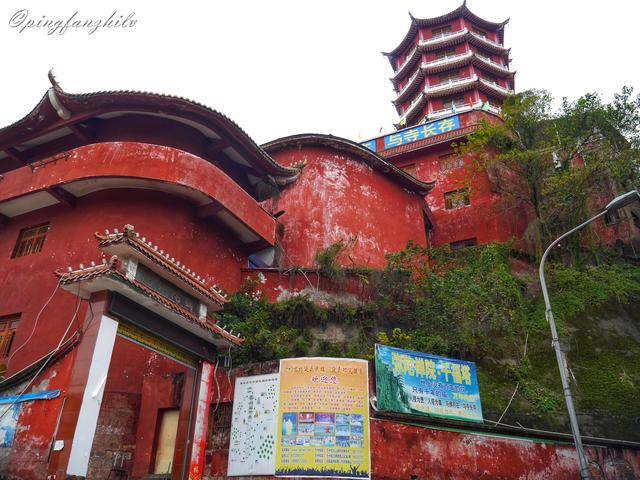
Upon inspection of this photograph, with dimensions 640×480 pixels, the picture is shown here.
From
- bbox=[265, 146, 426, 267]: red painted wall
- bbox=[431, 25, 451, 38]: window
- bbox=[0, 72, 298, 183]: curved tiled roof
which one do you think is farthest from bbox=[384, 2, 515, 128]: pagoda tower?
bbox=[0, 72, 298, 183]: curved tiled roof

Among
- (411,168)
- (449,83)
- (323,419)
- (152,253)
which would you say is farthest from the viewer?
(449,83)

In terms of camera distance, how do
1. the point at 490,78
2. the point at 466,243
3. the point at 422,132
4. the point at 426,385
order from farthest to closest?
1. the point at 490,78
2. the point at 422,132
3. the point at 466,243
4. the point at 426,385

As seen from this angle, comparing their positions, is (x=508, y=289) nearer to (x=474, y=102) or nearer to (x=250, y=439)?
(x=250, y=439)

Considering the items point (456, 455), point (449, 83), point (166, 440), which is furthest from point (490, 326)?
point (449, 83)

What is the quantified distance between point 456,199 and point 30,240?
1706 cm

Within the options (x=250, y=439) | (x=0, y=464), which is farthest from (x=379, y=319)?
(x=0, y=464)

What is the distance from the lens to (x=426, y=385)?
39.6 ft

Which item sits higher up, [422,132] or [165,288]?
[422,132]

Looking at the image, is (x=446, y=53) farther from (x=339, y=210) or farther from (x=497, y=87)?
(x=339, y=210)

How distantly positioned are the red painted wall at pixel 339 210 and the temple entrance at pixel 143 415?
6.74 m

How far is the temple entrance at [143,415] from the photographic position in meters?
10.7

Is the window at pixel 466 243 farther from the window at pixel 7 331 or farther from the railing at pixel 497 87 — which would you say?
the railing at pixel 497 87

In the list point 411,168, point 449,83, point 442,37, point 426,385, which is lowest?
point 426,385

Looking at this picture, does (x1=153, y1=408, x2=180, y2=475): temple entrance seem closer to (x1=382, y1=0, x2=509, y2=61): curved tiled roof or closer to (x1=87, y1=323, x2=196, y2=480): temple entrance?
(x1=87, y1=323, x2=196, y2=480): temple entrance
